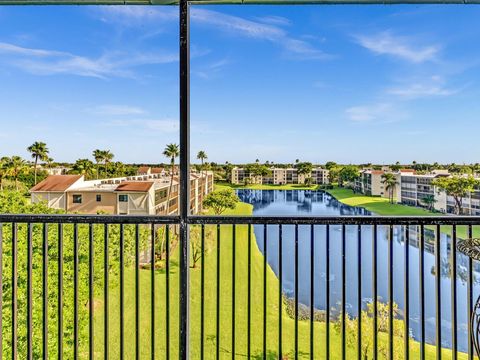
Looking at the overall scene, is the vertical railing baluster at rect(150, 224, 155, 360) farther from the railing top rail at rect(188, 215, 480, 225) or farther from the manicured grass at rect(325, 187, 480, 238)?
the manicured grass at rect(325, 187, 480, 238)

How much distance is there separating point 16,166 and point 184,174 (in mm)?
1757

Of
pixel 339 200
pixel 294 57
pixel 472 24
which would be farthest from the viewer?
pixel 294 57

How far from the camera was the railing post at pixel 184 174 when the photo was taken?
187 cm

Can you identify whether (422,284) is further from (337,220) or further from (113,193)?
(113,193)

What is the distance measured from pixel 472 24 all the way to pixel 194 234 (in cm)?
269

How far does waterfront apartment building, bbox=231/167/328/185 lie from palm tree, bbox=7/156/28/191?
1774mm

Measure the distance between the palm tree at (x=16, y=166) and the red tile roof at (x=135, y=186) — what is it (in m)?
0.91

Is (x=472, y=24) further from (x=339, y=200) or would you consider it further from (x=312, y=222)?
(x=312, y=222)

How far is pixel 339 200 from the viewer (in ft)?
7.03

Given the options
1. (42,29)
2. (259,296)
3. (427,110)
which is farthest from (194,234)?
(42,29)

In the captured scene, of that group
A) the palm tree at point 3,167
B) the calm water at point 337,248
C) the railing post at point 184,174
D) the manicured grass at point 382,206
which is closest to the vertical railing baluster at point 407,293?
the calm water at point 337,248

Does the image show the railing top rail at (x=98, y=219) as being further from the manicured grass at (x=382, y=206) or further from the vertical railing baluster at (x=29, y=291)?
the manicured grass at (x=382, y=206)

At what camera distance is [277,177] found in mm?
2438

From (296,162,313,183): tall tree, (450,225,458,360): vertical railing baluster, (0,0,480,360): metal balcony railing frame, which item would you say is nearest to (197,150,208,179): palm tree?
(0,0,480,360): metal balcony railing frame
